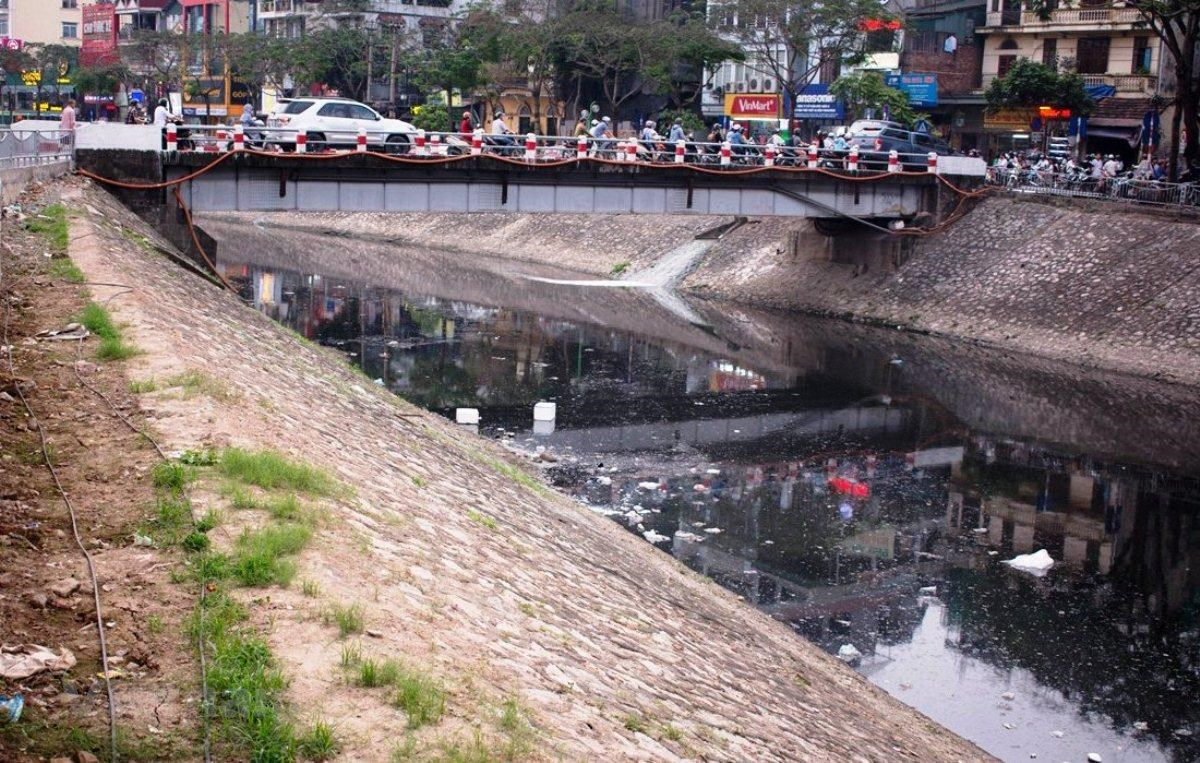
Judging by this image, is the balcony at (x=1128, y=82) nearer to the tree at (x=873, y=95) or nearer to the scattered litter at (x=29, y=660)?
the tree at (x=873, y=95)

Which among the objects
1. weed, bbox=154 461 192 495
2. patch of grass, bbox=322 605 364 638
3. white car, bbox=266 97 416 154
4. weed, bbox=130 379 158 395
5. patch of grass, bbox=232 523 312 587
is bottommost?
patch of grass, bbox=322 605 364 638

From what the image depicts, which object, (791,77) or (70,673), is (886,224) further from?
(70,673)

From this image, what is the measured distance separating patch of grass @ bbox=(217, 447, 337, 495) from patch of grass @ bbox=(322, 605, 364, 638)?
111 inches

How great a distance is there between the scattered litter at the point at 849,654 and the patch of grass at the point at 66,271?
12.5m

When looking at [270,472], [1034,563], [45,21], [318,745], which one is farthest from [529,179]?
[45,21]

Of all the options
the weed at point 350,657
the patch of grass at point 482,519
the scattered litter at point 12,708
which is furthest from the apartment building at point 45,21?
the scattered litter at point 12,708

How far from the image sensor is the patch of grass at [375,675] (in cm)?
852

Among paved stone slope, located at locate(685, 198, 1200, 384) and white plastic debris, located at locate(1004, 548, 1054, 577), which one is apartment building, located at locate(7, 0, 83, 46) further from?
white plastic debris, located at locate(1004, 548, 1054, 577)

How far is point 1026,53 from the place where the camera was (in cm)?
6938

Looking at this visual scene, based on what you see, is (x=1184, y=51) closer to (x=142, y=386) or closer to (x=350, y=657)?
(x=142, y=386)

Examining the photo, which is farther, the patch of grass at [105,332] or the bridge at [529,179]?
the bridge at [529,179]

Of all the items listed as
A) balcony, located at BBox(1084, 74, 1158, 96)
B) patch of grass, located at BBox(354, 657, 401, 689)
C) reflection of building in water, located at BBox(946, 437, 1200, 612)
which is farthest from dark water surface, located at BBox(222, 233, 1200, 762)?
balcony, located at BBox(1084, 74, 1158, 96)

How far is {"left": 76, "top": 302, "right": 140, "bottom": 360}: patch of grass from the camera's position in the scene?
52.5ft

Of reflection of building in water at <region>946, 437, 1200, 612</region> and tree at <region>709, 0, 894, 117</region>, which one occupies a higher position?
tree at <region>709, 0, 894, 117</region>
